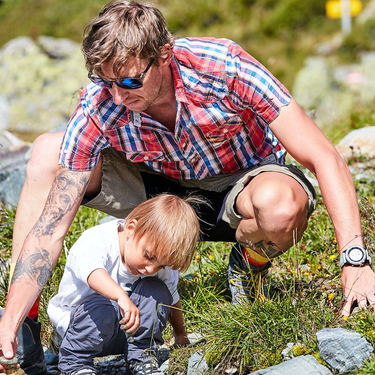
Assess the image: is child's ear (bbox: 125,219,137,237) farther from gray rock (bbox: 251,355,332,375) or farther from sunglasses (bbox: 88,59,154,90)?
gray rock (bbox: 251,355,332,375)

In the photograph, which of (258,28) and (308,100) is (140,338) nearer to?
(308,100)

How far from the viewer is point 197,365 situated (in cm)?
270

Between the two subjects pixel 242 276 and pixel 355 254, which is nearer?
pixel 355 254

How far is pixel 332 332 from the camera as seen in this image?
7.95 feet

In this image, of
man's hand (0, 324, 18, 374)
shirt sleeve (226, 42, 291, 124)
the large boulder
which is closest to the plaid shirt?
shirt sleeve (226, 42, 291, 124)

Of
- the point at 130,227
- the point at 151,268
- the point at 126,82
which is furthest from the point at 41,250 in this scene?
the point at 126,82

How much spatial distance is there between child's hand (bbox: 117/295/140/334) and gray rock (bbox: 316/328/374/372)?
0.83 metres

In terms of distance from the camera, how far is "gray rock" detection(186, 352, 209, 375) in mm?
2672

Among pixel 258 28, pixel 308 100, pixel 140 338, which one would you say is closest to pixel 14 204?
pixel 140 338

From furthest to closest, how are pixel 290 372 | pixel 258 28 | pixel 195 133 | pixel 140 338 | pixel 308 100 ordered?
pixel 258 28 → pixel 308 100 → pixel 195 133 → pixel 140 338 → pixel 290 372

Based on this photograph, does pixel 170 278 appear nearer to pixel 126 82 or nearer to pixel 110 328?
pixel 110 328

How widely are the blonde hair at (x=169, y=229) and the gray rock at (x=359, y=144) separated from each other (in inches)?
114

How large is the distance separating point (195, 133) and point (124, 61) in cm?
63

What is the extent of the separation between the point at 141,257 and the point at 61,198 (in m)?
0.61
